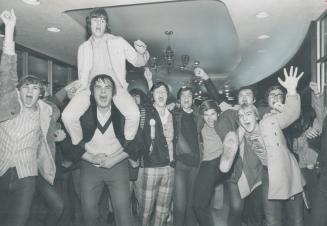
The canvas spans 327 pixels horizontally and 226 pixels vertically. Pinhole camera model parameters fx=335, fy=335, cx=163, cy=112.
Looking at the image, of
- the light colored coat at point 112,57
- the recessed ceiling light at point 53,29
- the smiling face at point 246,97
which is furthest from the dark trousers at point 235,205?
the recessed ceiling light at point 53,29

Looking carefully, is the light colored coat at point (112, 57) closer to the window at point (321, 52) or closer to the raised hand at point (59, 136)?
the raised hand at point (59, 136)

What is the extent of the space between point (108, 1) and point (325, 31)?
331cm

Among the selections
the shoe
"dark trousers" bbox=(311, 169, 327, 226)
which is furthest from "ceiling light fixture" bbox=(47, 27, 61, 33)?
"dark trousers" bbox=(311, 169, 327, 226)

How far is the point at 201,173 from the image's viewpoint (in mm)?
3303

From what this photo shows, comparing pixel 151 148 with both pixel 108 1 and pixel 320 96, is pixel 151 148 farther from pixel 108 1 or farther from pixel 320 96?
pixel 108 1

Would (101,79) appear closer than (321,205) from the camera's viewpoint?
No

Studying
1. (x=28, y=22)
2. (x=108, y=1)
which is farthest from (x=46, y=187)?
(x=28, y=22)

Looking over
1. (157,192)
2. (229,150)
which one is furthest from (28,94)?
(229,150)

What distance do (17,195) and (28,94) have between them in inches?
32.1

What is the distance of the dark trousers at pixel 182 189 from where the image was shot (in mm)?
3262

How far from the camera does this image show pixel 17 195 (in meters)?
2.60

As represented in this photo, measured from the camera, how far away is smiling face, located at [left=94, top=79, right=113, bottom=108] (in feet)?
8.96

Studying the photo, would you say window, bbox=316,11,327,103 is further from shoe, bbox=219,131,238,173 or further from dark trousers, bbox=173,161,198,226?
dark trousers, bbox=173,161,198,226

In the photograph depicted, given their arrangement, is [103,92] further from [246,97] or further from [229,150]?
[246,97]
